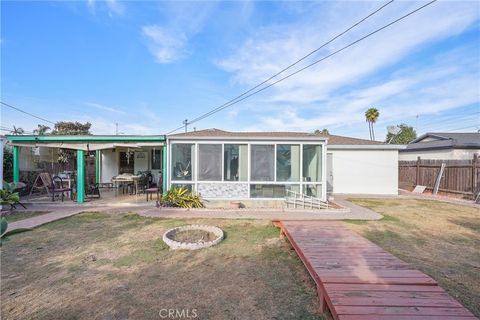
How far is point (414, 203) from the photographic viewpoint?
11016 mm

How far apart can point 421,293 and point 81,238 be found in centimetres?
641

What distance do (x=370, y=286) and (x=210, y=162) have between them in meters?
7.43

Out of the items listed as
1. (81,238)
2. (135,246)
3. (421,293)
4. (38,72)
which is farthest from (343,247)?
(38,72)

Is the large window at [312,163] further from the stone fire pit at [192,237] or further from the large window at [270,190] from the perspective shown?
the stone fire pit at [192,237]

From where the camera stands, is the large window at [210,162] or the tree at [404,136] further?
the tree at [404,136]

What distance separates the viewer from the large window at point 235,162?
9797 mm

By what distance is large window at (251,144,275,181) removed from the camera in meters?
9.77

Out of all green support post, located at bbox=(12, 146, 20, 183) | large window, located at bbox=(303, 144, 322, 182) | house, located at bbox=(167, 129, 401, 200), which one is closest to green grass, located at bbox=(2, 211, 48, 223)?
green support post, located at bbox=(12, 146, 20, 183)

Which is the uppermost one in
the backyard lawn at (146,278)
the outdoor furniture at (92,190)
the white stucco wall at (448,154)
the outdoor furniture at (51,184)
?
the white stucco wall at (448,154)

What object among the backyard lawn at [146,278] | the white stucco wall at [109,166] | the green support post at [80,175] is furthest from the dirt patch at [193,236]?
the white stucco wall at [109,166]

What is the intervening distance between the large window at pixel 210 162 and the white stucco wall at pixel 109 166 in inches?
310

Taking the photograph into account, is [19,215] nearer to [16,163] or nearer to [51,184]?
[51,184]

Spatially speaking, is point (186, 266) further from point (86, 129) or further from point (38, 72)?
point (86, 129)

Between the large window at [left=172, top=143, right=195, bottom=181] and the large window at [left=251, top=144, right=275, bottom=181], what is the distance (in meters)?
2.40
